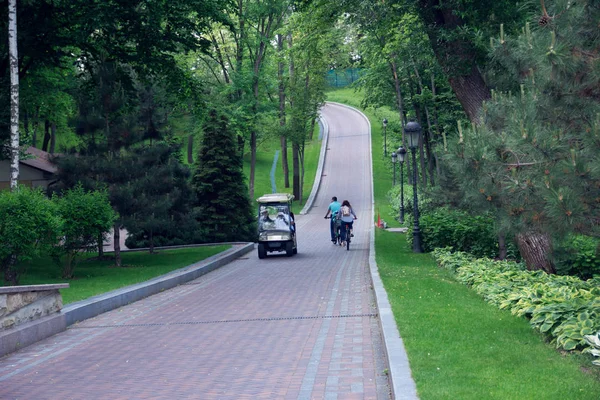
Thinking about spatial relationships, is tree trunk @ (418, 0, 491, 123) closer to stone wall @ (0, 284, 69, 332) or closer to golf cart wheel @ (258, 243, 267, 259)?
golf cart wheel @ (258, 243, 267, 259)

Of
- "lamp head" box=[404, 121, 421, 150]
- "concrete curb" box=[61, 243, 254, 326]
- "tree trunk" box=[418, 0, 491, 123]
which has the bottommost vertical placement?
"concrete curb" box=[61, 243, 254, 326]

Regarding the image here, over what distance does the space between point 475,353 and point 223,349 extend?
3.39m

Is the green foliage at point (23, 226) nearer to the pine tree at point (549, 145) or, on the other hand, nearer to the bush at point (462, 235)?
the pine tree at point (549, 145)

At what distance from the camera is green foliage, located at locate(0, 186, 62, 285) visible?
48.4 ft

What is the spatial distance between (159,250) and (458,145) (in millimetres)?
22299

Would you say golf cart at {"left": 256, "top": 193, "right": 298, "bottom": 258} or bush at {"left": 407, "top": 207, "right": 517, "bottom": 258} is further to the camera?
golf cart at {"left": 256, "top": 193, "right": 298, "bottom": 258}

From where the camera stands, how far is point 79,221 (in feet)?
59.1

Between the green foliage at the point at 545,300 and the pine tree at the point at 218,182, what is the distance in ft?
58.8

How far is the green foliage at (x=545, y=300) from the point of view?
25.5 feet

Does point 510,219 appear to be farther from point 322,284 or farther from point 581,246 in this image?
point 581,246

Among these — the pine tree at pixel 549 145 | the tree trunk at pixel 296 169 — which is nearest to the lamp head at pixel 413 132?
the pine tree at pixel 549 145

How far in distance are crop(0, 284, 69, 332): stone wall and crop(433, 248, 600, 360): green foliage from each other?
6.90m

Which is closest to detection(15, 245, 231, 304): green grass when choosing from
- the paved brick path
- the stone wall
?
the paved brick path

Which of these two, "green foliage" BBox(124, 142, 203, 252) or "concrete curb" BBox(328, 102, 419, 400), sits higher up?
"green foliage" BBox(124, 142, 203, 252)
